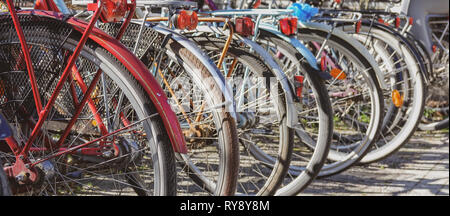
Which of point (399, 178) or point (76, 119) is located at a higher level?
point (76, 119)

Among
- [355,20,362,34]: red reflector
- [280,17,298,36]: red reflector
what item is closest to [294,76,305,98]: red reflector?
[280,17,298,36]: red reflector

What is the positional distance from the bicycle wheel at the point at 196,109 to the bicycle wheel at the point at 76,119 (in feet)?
0.99

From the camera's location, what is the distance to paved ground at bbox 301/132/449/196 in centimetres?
429

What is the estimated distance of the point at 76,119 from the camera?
101 inches

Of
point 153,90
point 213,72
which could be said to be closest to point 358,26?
point 213,72

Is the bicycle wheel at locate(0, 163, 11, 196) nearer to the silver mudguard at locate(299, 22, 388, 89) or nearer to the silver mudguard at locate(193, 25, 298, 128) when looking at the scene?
the silver mudguard at locate(193, 25, 298, 128)

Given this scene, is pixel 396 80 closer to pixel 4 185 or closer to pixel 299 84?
pixel 299 84

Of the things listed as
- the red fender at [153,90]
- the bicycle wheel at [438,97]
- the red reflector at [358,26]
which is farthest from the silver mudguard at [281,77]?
the bicycle wheel at [438,97]

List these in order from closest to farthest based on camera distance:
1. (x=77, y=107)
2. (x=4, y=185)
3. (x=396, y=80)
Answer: (x=4, y=185)
(x=77, y=107)
(x=396, y=80)

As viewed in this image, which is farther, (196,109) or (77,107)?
(196,109)

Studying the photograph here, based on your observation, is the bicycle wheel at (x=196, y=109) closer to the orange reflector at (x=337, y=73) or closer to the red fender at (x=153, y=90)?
the red fender at (x=153, y=90)

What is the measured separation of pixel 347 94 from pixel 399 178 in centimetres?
75
